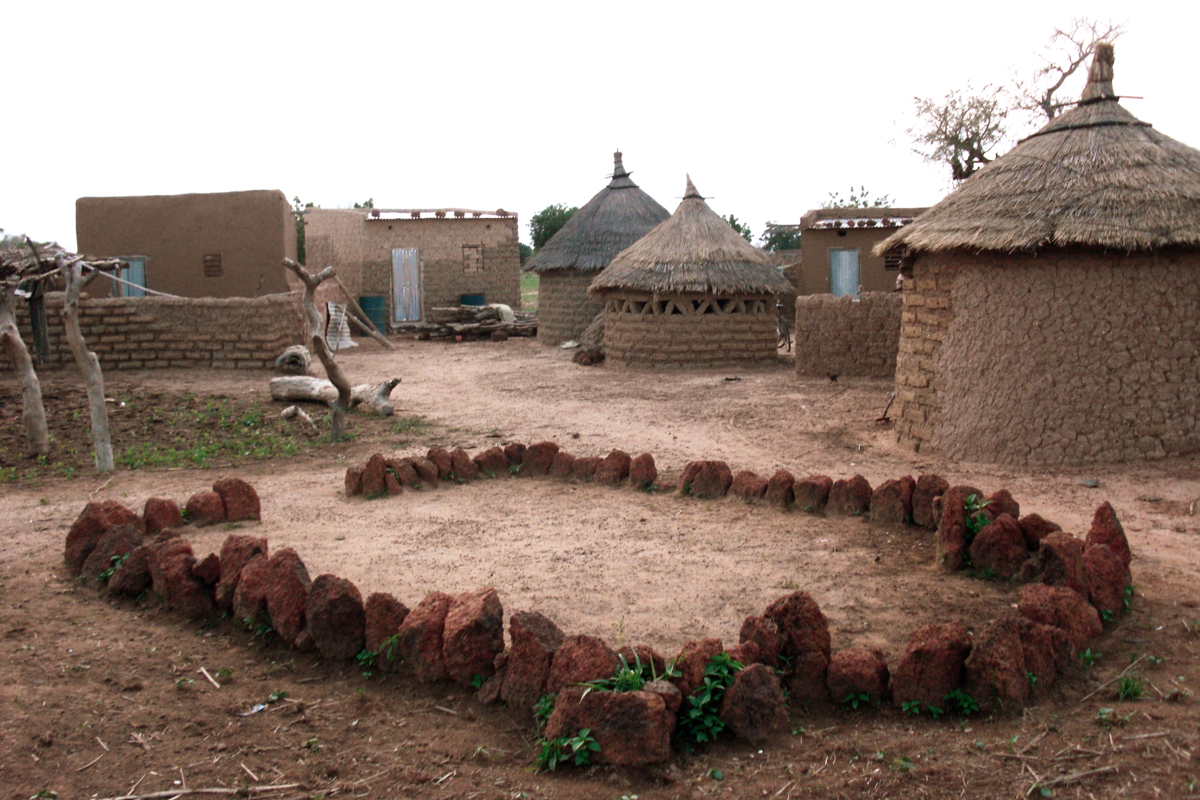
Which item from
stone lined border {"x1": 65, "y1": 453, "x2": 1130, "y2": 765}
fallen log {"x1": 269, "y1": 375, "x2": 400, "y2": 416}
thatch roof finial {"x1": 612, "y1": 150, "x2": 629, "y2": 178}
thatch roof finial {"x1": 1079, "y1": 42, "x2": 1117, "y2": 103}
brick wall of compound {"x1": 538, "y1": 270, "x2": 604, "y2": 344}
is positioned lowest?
stone lined border {"x1": 65, "y1": 453, "x2": 1130, "y2": 765}

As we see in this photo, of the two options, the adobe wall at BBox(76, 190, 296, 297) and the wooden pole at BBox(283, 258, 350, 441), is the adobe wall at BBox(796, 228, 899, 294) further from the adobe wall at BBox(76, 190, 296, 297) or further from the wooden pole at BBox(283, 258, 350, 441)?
the wooden pole at BBox(283, 258, 350, 441)

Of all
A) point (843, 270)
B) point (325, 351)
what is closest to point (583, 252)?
point (843, 270)

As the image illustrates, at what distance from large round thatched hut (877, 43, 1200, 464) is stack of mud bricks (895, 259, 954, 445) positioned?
3.1 inches

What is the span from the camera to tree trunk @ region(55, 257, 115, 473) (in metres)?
7.53

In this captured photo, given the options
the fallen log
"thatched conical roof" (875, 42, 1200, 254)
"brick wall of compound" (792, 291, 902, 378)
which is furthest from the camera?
"brick wall of compound" (792, 291, 902, 378)

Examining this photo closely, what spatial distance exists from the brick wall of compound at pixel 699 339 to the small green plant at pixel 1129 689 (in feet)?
36.9

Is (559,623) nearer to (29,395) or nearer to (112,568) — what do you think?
(112,568)

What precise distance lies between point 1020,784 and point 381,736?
6.81 ft

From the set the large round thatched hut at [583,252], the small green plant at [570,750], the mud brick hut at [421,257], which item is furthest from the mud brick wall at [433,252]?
the small green plant at [570,750]

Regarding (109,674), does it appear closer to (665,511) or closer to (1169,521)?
(665,511)

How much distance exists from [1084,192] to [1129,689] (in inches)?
204

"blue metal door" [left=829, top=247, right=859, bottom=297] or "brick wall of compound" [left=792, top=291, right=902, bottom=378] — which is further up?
"blue metal door" [left=829, top=247, right=859, bottom=297]

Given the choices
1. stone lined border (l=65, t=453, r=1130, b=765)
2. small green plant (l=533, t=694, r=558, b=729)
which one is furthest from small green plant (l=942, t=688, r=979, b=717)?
small green plant (l=533, t=694, r=558, b=729)

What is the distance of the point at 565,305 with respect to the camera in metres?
19.3
